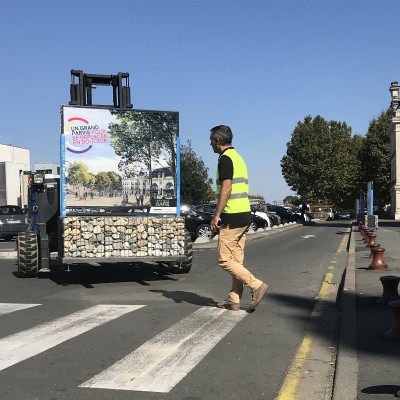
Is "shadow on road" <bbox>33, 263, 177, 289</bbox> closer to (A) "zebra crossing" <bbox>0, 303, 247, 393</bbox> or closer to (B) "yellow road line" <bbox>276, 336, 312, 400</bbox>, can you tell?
(A) "zebra crossing" <bbox>0, 303, 247, 393</bbox>

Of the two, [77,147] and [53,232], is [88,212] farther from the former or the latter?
[53,232]

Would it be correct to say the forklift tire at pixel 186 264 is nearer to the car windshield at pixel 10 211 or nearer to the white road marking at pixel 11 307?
the white road marking at pixel 11 307

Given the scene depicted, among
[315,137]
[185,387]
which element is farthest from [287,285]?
[315,137]

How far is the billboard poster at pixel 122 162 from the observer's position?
29.8 feet

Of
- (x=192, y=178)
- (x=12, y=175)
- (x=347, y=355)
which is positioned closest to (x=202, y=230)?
(x=347, y=355)

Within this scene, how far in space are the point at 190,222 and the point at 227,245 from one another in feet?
47.9

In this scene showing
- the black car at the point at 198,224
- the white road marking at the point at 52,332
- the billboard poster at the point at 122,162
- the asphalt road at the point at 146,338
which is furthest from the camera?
the black car at the point at 198,224

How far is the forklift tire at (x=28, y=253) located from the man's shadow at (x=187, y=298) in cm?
267

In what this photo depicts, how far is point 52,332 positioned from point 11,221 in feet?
58.6

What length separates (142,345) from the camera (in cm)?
540

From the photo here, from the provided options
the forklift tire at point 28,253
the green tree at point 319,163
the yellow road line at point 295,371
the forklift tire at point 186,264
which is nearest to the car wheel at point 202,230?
the forklift tire at point 186,264

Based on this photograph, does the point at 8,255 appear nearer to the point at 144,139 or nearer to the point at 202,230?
the point at 144,139

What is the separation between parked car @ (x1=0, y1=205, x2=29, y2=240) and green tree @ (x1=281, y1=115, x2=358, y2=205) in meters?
59.6

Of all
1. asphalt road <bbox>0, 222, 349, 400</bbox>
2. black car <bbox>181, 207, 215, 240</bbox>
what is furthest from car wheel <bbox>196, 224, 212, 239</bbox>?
asphalt road <bbox>0, 222, 349, 400</bbox>
